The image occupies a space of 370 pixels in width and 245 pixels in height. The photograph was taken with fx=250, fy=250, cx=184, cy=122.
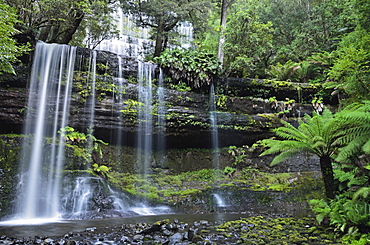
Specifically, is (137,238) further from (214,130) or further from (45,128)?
(214,130)

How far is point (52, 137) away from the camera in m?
10.3

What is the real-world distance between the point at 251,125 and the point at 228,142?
5.16ft

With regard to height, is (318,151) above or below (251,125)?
below

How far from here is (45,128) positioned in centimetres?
1046

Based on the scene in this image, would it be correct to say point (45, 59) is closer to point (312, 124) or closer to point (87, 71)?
point (87, 71)

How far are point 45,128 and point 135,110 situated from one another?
385 centimetres

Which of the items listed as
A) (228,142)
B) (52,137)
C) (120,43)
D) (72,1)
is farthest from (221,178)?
(120,43)

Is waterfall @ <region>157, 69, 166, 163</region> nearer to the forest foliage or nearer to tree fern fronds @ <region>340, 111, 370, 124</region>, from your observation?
the forest foliage

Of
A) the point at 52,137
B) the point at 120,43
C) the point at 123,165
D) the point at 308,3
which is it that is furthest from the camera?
the point at 120,43

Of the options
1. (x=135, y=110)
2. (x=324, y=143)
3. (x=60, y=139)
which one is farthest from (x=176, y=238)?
(x=135, y=110)

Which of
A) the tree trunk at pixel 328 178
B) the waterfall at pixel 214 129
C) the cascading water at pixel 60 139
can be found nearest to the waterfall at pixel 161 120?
the cascading water at pixel 60 139

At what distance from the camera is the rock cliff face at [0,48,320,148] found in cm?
1048

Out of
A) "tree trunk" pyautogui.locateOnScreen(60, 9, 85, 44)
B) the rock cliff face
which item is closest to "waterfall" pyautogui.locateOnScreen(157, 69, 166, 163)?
Result: the rock cliff face

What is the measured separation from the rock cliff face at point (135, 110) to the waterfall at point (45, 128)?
1.17ft
